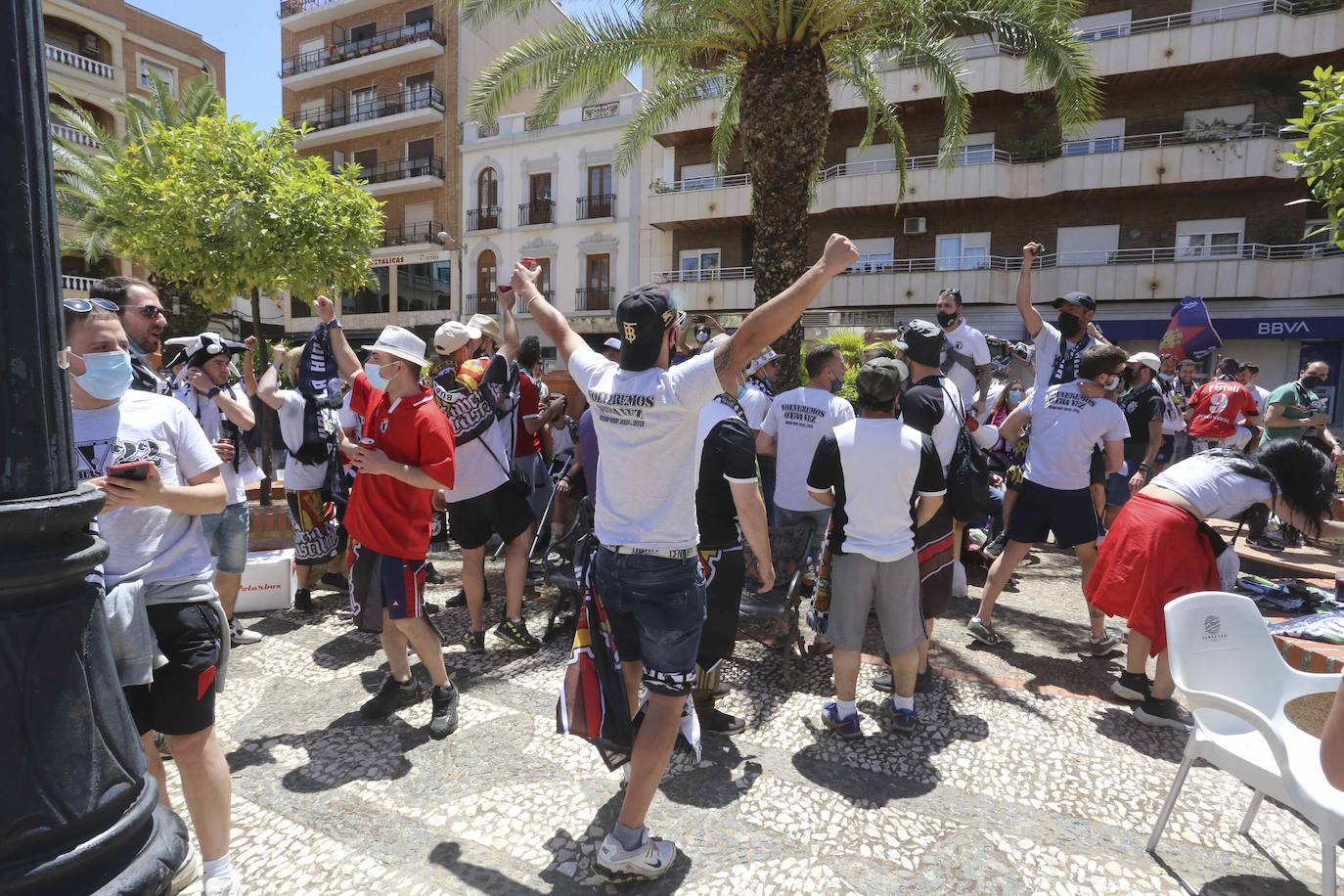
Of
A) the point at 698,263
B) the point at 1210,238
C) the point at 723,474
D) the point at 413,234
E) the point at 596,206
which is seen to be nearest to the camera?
the point at 723,474

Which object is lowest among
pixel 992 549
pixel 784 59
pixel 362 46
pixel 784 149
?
pixel 992 549

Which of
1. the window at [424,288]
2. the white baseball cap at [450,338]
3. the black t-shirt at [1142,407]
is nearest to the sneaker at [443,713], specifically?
the white baseball cap at [450,338]

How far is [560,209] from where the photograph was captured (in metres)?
25.2

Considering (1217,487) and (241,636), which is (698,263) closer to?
(241,636)

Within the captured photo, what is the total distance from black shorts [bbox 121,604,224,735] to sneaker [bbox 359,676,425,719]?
1.41 meters

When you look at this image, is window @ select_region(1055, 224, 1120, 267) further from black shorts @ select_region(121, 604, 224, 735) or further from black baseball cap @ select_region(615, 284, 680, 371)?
black shorts @ select_region(121, 604, 224, 735)

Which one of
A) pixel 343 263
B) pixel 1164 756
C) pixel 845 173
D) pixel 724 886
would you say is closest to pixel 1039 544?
pixel 1164 756

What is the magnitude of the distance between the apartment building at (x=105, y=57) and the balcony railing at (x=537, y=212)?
13939mm

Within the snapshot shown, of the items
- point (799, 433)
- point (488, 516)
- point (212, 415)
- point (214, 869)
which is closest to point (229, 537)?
point (212, 415)

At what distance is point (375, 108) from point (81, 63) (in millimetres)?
9892

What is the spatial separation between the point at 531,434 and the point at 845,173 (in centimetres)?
1860

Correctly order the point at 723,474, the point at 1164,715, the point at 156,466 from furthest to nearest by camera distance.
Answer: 1. the point at 1164,715
2. the point at 723,474
3. the point at 156,466

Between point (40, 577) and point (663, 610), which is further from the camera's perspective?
point (663, 610)

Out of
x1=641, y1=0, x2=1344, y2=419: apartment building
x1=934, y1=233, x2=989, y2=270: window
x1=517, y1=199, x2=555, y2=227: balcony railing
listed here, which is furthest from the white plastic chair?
x1=517, y1=199, x2=555, y2=227: balcony railing
